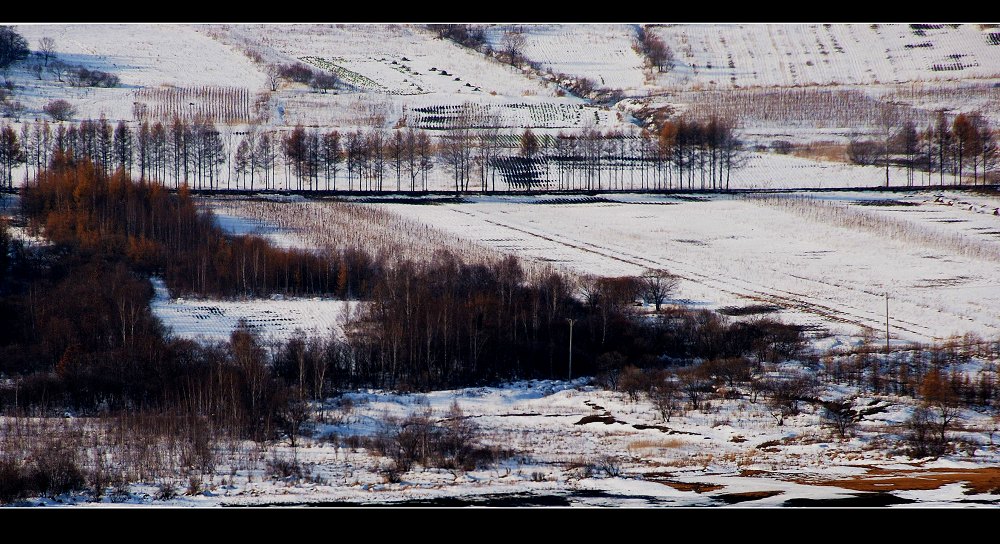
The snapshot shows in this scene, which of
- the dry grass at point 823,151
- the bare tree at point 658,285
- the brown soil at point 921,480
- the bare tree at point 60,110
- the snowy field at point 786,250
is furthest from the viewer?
the bare tree at point 60,110

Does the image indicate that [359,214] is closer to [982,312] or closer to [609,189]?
[609,189]

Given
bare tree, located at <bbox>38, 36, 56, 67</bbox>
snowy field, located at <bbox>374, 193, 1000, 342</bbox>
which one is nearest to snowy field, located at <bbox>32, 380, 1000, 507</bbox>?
snowy field, located at <bbox>374, 193, 1000, 342</bbox>

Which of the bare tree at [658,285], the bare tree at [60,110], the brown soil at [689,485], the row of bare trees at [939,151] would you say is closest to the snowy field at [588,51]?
the row of bare trees at [939,151]

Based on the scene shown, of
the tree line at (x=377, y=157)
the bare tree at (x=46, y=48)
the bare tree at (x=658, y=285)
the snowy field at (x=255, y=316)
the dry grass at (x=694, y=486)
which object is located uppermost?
the bare tree at (x=46, y=48)

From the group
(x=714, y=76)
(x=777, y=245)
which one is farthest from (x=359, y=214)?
(x=714, y=76)

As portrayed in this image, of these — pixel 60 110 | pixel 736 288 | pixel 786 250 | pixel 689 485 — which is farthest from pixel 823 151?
pixel 689 485

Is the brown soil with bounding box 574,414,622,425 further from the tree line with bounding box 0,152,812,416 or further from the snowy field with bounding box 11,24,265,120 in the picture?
the snowy field with bounding box 11,24,265,120

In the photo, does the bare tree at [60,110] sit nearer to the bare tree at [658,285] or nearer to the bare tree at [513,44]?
the bare tree at [513,44]

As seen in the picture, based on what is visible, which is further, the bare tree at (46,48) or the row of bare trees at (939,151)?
the bare tree at (46,48)

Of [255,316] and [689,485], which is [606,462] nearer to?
[689,485]

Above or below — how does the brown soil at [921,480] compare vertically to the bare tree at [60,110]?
below
